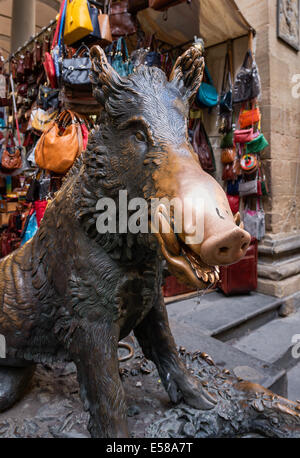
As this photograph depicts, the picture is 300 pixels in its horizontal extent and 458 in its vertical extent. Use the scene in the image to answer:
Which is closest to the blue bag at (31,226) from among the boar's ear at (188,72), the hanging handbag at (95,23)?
the hanging handbag at (95,23)

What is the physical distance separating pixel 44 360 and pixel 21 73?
431 cm

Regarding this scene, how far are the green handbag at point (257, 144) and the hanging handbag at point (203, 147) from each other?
22.4 inches

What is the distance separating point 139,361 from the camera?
1.95 meters

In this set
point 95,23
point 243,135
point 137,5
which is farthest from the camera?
point 243,135

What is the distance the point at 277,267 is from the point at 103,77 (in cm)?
351

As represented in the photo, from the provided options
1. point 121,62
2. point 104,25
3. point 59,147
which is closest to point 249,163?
point 121,62

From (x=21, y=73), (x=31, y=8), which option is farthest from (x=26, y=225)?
(x=31, y=8)

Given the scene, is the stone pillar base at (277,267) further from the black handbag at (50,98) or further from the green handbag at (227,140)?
the black handbag at (50,98)

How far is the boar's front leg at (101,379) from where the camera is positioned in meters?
1.14

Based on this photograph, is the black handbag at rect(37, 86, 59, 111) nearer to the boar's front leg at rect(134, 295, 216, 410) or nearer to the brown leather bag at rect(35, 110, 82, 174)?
the brown leather bag at rect(35, 110, 82, 174)

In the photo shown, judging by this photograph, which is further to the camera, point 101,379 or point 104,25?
point 104,25

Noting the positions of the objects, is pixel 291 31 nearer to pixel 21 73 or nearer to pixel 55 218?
pixel 21 73

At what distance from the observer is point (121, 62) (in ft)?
10.2
